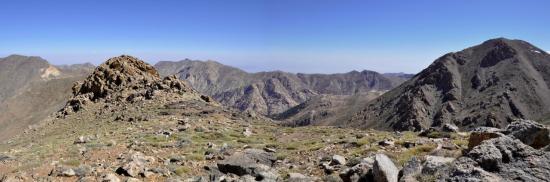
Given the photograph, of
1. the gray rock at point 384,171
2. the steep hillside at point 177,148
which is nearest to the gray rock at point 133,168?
the steep hillside at point 177,148

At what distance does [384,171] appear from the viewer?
43.7ft

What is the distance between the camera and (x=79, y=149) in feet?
91.4

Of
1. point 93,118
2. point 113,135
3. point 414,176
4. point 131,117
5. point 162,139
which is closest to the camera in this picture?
point 414,176

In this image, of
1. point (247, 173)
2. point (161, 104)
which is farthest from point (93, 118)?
point (247, 173)

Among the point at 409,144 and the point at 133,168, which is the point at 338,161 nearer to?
the point at 409,144

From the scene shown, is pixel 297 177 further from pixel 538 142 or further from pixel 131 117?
pixel 131 117

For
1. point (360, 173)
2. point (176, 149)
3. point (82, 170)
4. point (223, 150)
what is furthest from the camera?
point (176, 149)

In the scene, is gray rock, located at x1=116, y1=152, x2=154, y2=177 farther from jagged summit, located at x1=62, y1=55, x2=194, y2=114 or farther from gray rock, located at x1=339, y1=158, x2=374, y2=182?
jagged summit, located at x1=62, y1=55, x2=194, y2=114

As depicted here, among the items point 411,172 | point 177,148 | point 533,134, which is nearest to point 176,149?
point 177,148

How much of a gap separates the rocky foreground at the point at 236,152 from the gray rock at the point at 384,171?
27 mm

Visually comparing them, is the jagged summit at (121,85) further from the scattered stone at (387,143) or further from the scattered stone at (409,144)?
the scattered stone at (409,144)

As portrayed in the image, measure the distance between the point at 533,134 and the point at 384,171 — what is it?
13.9ft

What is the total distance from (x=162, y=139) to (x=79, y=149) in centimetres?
565

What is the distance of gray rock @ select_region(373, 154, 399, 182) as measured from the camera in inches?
521
